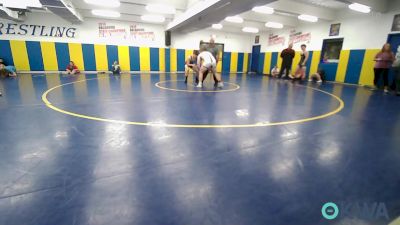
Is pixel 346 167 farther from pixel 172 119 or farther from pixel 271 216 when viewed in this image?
pixel 172 119

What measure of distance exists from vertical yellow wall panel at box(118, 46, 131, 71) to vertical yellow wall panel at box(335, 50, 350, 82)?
11.6 m

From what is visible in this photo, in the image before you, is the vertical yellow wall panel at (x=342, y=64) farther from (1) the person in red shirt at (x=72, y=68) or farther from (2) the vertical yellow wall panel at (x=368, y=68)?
(1) the person in red shirt at (x=72, y=68)

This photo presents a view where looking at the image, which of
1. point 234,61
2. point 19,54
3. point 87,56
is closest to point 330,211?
point 87,56

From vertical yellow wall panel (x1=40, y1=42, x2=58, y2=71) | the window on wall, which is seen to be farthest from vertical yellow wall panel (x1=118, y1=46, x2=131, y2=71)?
the window on wall

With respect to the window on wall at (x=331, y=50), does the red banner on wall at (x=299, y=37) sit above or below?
above

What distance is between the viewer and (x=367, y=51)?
8.91m

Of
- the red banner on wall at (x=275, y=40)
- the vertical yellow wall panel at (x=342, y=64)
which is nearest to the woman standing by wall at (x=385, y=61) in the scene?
the vertical yellow wall panel at (x=342, y=64)

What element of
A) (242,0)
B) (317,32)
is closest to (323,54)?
(317,32)

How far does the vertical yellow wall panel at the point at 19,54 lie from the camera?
1063 cm

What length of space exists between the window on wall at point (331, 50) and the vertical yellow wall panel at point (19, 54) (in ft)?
51.2

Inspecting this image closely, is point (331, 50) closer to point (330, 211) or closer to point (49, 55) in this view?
point (330, 211)

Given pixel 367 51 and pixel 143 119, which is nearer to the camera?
pixel 143 119

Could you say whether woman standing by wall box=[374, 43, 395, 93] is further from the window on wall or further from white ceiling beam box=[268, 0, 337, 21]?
white ceiling beam box=[268, 0, 337, 21]

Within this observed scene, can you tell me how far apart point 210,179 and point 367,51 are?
34.5 ft
